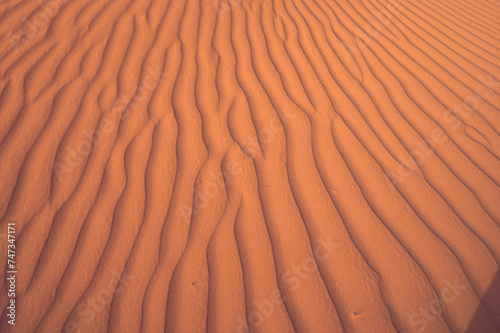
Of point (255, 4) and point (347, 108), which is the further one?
point (255, 4)

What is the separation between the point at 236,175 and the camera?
2039 millimetres

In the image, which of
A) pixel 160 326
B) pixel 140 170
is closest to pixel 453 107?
pixel 140 170

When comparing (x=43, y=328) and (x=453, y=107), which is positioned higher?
(x=453, y=107)

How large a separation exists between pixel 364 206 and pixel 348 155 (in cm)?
40

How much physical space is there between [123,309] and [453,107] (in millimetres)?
2843

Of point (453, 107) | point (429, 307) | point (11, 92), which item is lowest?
point (429, 307)

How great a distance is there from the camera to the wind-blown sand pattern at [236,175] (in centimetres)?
163

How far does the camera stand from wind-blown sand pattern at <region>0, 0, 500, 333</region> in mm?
1630

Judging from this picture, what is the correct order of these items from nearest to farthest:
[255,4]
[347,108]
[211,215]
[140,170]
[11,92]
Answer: [211,215] < [140,170] < [11,92] < [347,108] < [255,4]

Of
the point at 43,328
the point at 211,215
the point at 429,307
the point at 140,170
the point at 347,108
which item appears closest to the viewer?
the point at 43,328

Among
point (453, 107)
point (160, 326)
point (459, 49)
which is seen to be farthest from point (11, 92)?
point (459, 49)

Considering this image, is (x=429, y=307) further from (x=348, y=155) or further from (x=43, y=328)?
(x=43, y=328)

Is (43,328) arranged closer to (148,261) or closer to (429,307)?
(148,261)

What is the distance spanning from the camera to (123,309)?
1.59m
